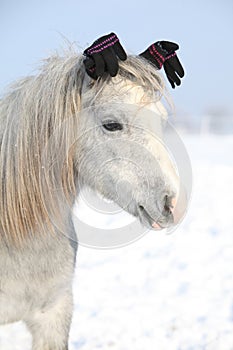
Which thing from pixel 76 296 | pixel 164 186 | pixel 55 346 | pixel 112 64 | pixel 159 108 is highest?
pixel 112 64

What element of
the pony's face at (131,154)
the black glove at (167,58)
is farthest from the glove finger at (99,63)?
the black glove at (167,58)

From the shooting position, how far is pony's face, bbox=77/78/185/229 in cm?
212

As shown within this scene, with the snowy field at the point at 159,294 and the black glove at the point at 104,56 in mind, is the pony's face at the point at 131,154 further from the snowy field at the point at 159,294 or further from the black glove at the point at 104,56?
the snowy field at the point at 159,294

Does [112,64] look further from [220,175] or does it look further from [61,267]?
[220,175]

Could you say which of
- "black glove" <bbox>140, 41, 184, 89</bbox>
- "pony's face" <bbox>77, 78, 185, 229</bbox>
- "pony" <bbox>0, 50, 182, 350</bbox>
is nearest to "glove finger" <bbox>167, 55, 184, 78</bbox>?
"black glove" <bbox>140, 41, 184, 89</bbox>

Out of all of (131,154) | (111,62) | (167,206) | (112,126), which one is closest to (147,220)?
(167,206)

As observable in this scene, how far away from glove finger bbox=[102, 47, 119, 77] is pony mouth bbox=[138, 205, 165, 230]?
0.63 metres

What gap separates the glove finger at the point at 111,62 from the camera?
7.07 feet

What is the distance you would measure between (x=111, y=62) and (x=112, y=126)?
287 millimetres

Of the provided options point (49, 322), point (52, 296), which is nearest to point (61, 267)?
point (52, 296)

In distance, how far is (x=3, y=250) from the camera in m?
2.44

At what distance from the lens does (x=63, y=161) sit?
2338mm

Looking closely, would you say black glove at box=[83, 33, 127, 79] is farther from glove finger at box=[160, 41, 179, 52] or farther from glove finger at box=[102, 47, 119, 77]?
glove finger at box=[160, 41, 179, 52]

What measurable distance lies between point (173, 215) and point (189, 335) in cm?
207
